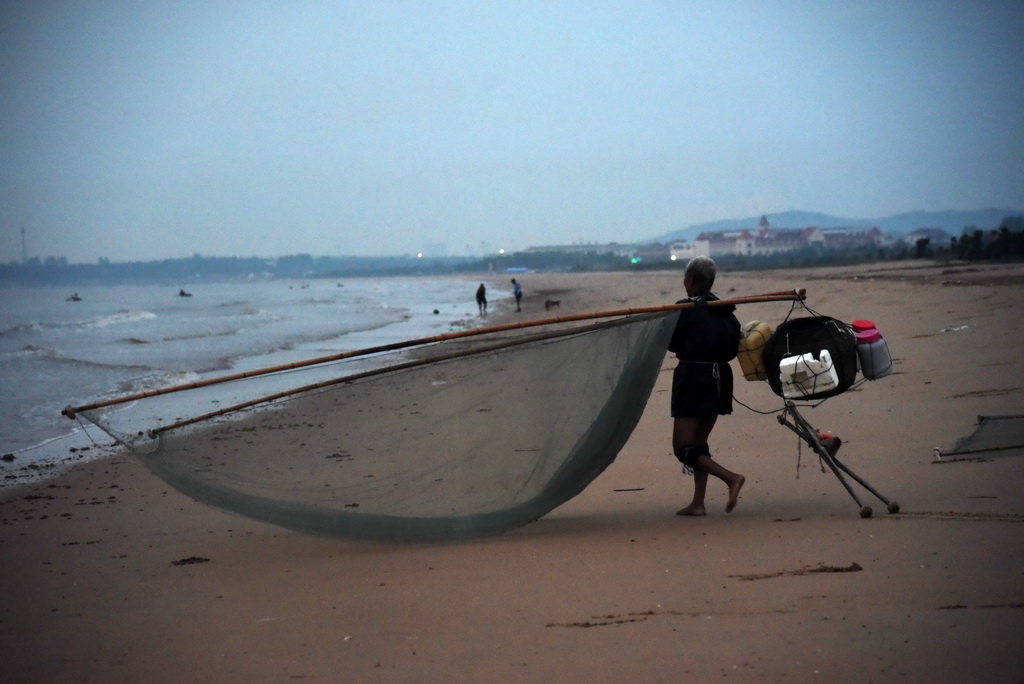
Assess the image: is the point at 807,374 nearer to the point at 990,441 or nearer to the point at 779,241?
the point at 990,441

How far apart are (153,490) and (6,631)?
3.20 metres

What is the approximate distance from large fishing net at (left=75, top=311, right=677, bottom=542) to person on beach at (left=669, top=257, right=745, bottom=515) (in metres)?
0.16

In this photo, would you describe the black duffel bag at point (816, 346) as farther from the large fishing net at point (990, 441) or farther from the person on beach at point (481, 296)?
the person on beach at point (481, 296)

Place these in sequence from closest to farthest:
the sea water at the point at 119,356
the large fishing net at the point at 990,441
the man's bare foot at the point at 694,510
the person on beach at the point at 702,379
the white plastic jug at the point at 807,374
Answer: the white plastic jug at the point at 807,374 → the person on beach at the point at 702,379 → the man's bare foot at the point at 694,510 → the large fishing net at the point at 990,441 → the sea water at the point at 119,356

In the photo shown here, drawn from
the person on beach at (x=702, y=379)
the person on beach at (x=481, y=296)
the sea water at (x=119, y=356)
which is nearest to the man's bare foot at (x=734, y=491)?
the person on beach at (x=702, y=379)

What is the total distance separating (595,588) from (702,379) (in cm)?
148

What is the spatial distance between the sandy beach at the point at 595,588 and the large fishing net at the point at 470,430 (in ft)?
0.68

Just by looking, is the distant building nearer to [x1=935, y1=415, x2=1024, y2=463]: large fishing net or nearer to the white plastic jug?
[x1=935, y1=415, x2=1024, y2=463]: large fishing net

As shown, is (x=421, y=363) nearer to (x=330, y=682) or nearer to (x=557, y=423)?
(x=557, y=423)

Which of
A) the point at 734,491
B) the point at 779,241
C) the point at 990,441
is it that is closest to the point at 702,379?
the point at 734,491

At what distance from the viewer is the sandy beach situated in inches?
129

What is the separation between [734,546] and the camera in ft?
14.6

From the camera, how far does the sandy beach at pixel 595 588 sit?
3281 millimetres

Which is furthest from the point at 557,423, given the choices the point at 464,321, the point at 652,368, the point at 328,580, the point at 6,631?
the point at 464,321
